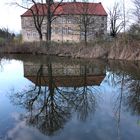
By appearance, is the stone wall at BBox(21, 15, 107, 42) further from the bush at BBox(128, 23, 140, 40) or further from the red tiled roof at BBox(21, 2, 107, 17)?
the bush at BBox(128, 23, 140, 40)

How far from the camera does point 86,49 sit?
35906 mm

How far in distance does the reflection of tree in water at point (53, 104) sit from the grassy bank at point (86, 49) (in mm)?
15280

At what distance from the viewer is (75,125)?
28.7 ft

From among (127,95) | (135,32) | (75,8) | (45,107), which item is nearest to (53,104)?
(45,107)

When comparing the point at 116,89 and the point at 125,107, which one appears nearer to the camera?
the point at 125,107

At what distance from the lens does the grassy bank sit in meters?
30.2

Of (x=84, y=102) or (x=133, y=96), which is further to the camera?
(x=133, y=96)

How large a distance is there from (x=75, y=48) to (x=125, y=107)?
27748 millimetres

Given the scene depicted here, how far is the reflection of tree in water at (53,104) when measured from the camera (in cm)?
905

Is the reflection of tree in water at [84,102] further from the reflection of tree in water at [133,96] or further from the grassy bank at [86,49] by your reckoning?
the grassy bank at [86,49]

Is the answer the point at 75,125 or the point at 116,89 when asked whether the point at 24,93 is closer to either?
the point at 116,89

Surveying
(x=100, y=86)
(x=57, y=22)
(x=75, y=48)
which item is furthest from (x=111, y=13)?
(x=100, y=86)

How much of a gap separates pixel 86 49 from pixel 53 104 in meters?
24.9

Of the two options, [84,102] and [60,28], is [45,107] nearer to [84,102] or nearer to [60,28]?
[84,102]
